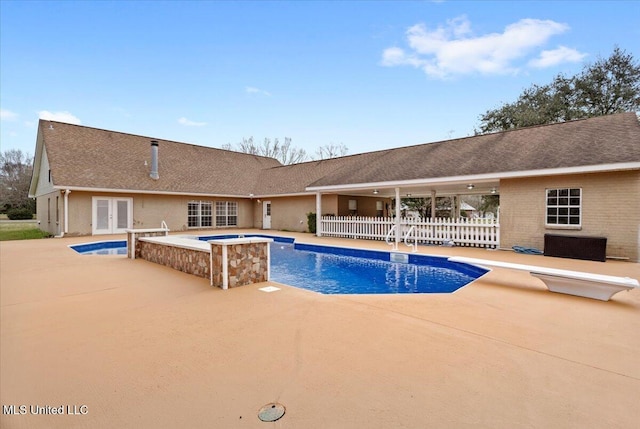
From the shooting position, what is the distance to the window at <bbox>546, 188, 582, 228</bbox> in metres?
9.62

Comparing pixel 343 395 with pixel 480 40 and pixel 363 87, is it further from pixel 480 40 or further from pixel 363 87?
pixel 363 87

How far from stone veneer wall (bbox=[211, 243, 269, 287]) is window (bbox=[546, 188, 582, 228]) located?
9.21 metres

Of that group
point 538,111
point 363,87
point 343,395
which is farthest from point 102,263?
point 538,111

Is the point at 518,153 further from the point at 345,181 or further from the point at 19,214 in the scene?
the point at 19,214

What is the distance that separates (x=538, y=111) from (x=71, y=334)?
1140 inches

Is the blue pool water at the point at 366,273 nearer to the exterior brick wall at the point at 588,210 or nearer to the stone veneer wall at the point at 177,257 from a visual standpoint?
the stone veneer wall at the point at 177,257

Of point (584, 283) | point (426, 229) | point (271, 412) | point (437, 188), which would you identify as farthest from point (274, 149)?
point (271, 412)

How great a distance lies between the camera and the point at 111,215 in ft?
54.0

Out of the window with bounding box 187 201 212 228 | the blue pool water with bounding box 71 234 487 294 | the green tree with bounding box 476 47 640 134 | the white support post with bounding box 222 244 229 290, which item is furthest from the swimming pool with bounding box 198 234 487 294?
the green tree with bounding box 476 47 640 134

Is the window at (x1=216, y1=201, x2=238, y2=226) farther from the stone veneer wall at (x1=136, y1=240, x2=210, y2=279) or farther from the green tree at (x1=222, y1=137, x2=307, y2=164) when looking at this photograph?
the green tree at (x1=222, y1=137, x2=307, y2=164)

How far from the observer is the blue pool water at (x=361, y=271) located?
7293 mm

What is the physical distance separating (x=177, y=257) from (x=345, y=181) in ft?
30.2

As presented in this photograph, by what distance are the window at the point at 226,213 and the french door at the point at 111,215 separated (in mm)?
5155

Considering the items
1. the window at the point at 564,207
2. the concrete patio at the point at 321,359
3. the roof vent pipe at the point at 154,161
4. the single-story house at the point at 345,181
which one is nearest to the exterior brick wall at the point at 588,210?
the single-story house at the point at 345,181
